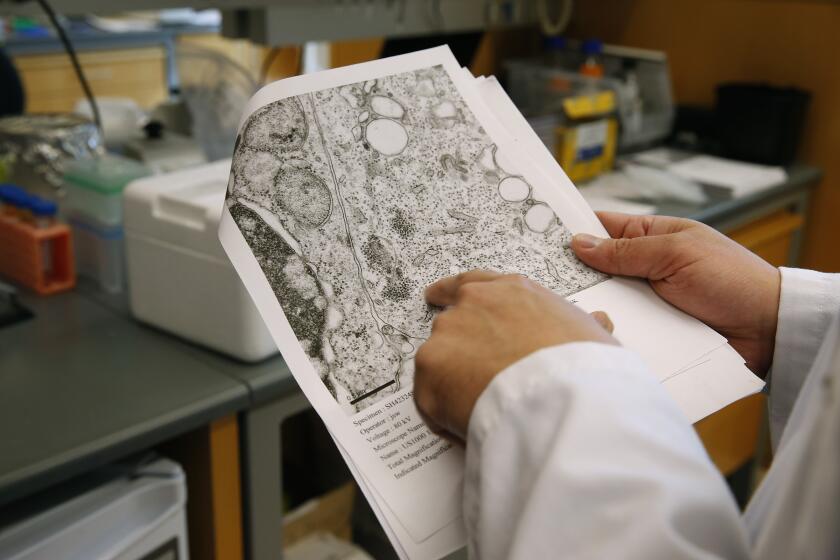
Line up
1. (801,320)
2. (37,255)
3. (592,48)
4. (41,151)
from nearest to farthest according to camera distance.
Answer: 1. (801,320)
2. (37,255)
3. (41,151)
4. (592,48)

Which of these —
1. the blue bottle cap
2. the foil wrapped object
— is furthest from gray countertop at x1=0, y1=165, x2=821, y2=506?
the blue bottle cap

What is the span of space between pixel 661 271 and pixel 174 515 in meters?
0.62

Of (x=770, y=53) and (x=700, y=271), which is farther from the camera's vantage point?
(x=770, y=53)

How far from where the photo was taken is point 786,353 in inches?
28.1

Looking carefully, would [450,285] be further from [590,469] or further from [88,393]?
[88,393]

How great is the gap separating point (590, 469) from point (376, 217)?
0.29m

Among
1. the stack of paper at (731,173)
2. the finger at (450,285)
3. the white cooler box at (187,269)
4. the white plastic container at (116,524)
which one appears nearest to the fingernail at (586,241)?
the finger at (450,285)

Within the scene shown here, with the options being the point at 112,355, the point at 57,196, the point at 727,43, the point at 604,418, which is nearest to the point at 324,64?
the point at 727,43

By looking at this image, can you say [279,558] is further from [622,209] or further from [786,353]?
[622,209]

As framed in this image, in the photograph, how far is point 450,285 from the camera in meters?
0.62

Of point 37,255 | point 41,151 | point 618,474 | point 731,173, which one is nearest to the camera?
point 618,474

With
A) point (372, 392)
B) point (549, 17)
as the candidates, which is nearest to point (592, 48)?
point (549, 17)

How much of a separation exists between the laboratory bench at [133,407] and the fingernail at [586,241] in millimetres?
433

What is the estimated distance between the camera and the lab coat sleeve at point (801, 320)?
70 cm
